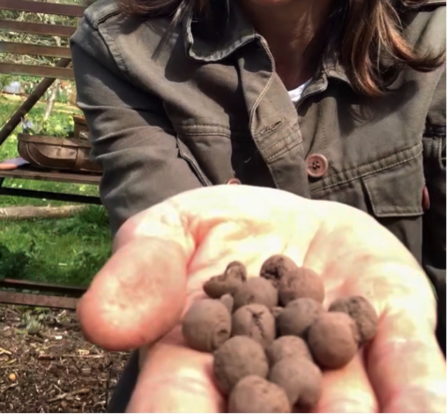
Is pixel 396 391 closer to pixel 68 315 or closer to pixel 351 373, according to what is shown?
pixel 351 373

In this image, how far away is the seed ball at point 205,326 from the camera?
1.07 meters

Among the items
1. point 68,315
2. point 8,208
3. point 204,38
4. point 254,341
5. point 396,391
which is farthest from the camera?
point 8,208

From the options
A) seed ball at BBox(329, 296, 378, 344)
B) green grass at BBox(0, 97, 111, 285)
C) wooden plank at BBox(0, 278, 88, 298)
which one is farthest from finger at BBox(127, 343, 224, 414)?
green grass at BBox(0, 97, 111, 285)

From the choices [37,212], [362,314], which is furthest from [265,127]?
[37,212]

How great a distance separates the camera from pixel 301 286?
3.85ft

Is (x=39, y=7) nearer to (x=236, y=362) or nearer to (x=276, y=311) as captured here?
(x=276, y=311)

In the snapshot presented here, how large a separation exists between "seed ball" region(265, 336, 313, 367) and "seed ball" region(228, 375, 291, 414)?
8 cm

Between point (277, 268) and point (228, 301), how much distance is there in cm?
10

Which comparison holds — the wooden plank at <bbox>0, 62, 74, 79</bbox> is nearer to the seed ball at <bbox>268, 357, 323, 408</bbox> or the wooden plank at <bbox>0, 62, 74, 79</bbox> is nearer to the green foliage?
the green foliage

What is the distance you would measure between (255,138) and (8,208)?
3657 mm

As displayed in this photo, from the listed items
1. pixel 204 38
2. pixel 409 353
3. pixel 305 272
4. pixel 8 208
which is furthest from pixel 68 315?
pixel 409 353

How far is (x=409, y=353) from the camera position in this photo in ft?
3.25

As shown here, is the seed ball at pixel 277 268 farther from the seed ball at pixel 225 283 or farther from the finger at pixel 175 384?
the finger at pixel 175 384

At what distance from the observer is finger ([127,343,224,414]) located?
93cm
